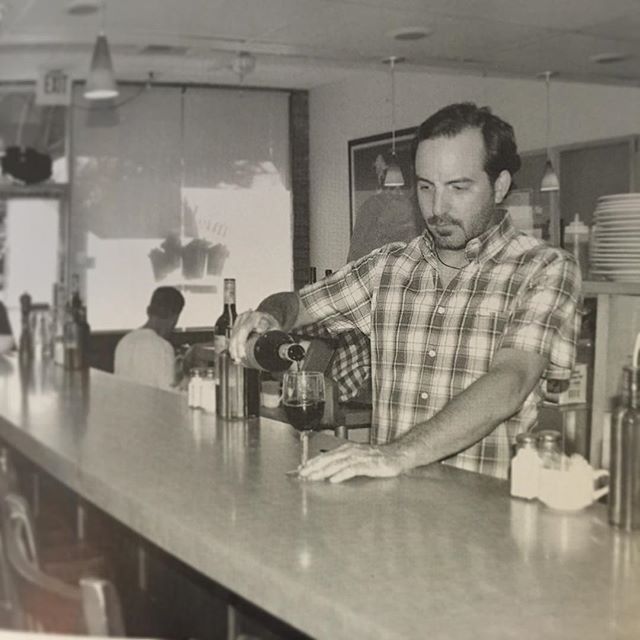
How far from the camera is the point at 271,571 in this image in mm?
799

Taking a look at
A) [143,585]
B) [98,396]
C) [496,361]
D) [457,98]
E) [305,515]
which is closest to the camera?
[305,515]

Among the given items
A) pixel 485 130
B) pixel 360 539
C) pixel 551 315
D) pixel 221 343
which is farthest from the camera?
pixel 485 130

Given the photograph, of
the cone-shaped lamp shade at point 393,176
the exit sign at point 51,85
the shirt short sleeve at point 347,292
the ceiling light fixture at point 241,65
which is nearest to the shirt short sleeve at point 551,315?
the shirt short sleeve at point 347,292

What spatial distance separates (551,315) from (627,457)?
19.3 inches

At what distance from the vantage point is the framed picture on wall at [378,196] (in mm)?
1989

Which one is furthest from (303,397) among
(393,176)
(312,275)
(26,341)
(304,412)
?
(26,341)

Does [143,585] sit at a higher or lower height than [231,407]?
lower

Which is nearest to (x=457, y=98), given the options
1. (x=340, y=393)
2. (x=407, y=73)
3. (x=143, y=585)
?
(x=407, y=73)

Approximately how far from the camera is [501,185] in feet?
5.59

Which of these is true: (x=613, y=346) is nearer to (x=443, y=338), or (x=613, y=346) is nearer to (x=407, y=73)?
(x=443, y=338)

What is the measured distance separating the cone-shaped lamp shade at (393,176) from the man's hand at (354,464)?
3.26ft

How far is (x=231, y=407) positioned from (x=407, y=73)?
0.90 metres

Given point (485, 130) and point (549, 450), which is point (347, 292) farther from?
point (549, 450)

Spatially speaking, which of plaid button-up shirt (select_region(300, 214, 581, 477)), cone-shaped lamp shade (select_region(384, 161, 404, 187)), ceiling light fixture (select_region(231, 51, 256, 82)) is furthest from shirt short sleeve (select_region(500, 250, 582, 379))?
ceiling light fixture (select_region(231, 51, 256, 82))
